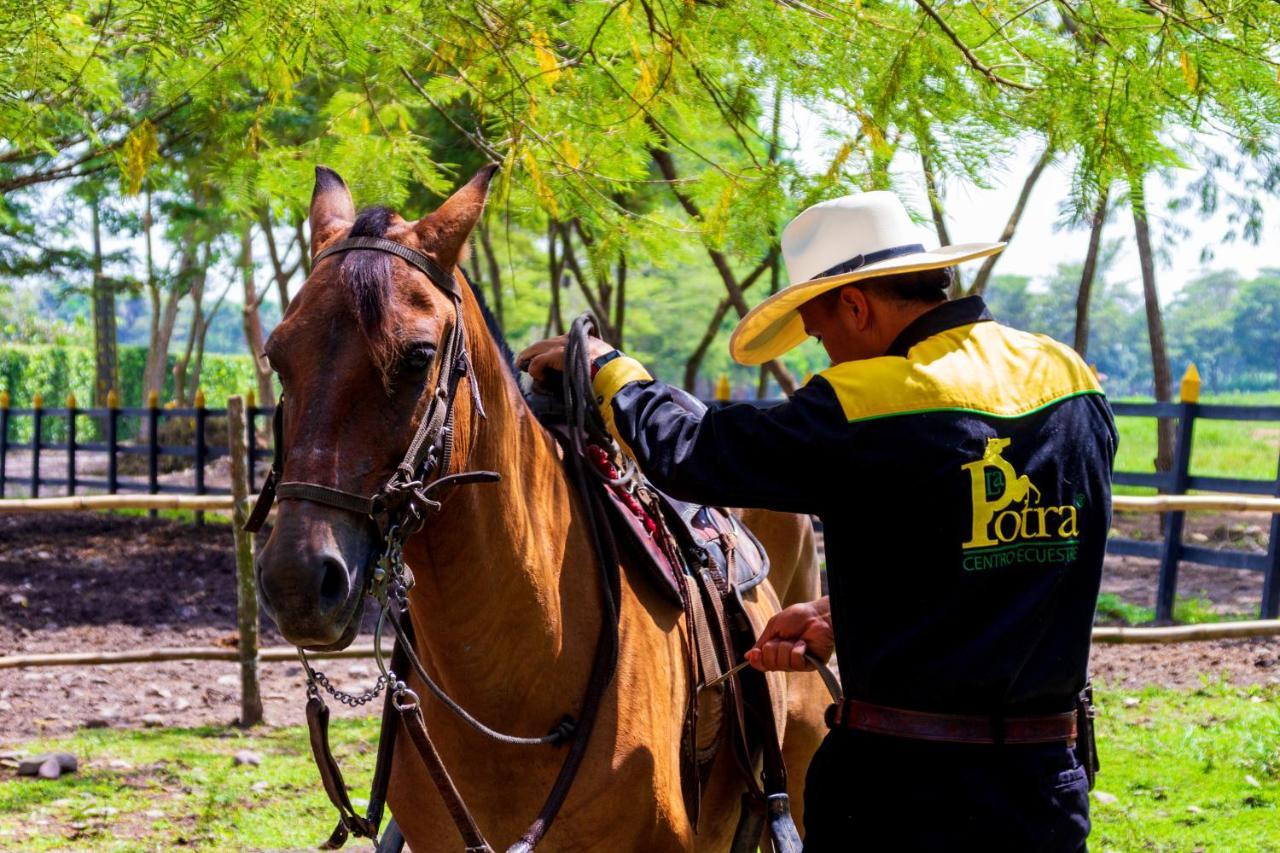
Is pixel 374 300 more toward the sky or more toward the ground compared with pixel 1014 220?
more toward the ground

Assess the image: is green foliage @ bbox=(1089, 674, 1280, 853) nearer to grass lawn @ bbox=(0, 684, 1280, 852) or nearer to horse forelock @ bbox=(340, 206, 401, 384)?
grass lawn @ bbox=(0, 684, 1280, 852)

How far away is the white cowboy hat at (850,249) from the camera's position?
95.0 inches

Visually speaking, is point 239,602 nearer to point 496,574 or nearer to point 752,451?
point 496,574

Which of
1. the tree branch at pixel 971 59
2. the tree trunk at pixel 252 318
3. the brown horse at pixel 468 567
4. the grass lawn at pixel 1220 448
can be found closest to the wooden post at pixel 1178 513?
the tree branch at pixel 971 59

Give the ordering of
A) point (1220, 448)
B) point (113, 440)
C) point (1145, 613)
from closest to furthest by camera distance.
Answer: point (1145, 613) < point (113, 440) < point (1220, 448)

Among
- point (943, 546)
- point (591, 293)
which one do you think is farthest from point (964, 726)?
point (591, 293)

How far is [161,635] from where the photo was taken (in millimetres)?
9391

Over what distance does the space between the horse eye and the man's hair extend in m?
0.86

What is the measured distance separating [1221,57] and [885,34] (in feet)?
3.25

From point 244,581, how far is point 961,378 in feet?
18.6

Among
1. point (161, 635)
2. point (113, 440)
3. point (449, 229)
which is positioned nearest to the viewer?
point (449, 229)

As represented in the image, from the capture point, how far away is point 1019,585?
2.22 metres

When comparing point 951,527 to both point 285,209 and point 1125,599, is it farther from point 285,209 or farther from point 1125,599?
point 1125,599

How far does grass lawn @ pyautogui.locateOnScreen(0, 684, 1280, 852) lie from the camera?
5410 millimetres
